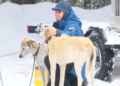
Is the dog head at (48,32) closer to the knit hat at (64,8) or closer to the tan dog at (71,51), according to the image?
the tan dog at (71,51)

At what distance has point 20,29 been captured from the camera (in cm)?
887

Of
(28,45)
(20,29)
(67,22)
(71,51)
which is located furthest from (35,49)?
(20,29)

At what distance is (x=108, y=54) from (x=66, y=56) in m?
2.13

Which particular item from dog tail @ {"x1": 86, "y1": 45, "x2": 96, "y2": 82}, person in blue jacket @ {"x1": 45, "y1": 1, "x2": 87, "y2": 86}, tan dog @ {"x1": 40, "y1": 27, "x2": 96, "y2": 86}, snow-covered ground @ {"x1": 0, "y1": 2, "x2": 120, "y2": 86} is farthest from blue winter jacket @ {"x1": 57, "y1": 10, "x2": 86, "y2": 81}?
snow-covered ground @ {"x1": 0, "y1": 2, "x2": 120, "y2": 86}

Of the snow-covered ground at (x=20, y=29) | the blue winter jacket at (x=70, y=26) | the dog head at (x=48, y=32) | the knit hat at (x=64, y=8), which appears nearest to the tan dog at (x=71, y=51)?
the dog head at (x=48, y=32)

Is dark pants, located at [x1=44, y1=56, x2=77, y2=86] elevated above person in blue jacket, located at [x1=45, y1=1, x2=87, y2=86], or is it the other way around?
person in blue jacket, located at [x1=45, y1=1, x2=87, y2=86]

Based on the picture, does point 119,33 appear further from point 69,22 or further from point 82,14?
point 82,14

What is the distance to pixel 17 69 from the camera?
18.2ft

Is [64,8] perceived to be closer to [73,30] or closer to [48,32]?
[73,30]

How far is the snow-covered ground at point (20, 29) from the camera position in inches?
193

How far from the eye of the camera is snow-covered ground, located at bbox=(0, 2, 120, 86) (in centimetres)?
490

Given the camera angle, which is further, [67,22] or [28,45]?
[28,45]

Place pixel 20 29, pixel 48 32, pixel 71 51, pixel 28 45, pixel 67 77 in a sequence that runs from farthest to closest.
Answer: pixel 20 29, pixel 67 77, pixel 28 45, pixel 48 32, pixel 71 51

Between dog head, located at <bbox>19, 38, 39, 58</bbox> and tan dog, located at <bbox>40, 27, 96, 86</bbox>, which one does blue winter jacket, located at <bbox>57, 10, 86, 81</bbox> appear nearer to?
tan dog, located at <bbox>40, 27, 96, 86</bbox>
